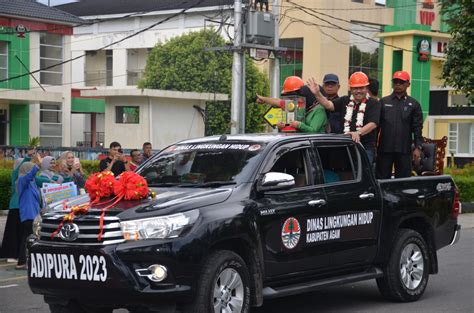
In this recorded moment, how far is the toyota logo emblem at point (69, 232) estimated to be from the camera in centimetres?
726

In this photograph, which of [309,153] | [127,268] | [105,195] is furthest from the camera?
[309,153]

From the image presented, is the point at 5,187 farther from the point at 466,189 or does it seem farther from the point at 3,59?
the point at 3,59

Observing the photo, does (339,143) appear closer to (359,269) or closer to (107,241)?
(359,269)

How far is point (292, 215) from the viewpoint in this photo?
8188 mm

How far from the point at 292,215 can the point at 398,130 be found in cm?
342

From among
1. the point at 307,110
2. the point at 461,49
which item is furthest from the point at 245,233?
the point at 461,49

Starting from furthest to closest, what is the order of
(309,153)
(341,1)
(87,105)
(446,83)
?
(341,1) → (87,105) → (446,83) → (309,153)

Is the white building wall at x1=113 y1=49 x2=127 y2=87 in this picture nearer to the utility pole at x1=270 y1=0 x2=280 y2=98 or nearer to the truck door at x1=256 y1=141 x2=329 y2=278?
the utility pole at x1=270 y1=0 x2=280 y2=98

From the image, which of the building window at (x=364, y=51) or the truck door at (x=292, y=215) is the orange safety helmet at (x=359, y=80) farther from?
the building window at (x=364, y=51)

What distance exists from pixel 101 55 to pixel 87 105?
17817 millimetres

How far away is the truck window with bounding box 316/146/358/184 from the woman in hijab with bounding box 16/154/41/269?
4.72m

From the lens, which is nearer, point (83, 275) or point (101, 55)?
point (83, 275)

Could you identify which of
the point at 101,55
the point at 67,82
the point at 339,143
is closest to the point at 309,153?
the point at 339,143

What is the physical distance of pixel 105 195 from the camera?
25.2 ft
